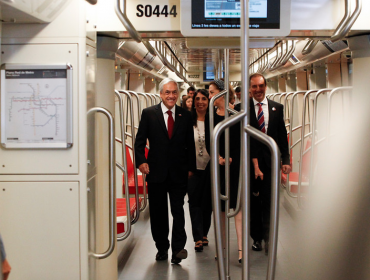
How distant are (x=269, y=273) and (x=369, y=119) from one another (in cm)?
70

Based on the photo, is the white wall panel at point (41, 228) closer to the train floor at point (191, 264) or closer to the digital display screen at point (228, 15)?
the digital display screen at point (228, 15)

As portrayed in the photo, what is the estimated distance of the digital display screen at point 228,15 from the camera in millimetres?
2393

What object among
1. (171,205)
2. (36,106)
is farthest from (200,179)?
(36,106)

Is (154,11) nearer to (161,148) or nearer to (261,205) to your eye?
(161,148)

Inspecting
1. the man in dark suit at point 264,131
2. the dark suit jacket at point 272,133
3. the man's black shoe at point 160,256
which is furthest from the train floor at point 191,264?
the dark suit jacket at point 272,133

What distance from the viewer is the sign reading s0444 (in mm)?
2770

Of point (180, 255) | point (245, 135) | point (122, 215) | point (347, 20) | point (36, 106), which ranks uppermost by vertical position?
point (347, 20)

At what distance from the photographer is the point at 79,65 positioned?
7.91 ft

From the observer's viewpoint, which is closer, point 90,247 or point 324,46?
point 90,247

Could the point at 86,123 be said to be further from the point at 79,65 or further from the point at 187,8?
the point at 187,8

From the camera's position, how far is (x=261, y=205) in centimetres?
430

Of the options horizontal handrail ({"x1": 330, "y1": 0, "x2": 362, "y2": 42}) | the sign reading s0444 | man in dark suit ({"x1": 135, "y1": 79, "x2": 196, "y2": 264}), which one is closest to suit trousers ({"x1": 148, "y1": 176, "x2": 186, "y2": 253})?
man in dark suit ({"x1": 135, "y1": 79, "x2": 196, "y2": 264})

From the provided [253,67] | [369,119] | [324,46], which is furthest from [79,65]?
[253,67]

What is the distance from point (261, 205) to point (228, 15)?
2391mm
